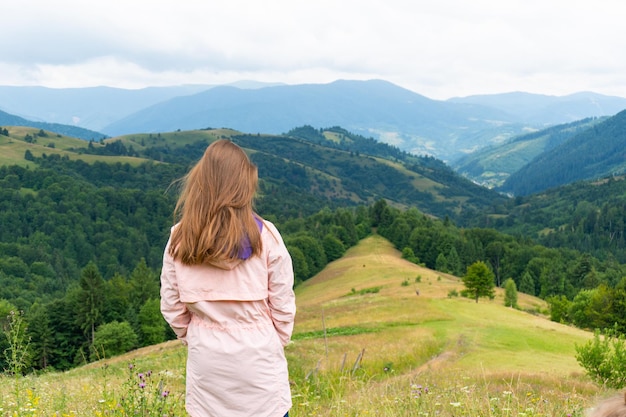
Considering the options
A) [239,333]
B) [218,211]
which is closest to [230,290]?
[239,333]

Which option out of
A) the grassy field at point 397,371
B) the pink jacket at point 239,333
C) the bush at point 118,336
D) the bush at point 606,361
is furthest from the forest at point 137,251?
the bush at point 606,361

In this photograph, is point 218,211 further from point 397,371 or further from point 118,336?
point 118,336

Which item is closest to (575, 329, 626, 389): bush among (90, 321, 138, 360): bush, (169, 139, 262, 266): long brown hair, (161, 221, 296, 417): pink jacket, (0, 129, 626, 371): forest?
(0, 129, 626, 371): forest

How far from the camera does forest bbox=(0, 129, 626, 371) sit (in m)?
54.2

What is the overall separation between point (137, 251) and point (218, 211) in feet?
448

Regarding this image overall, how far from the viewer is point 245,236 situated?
3572 millimetres

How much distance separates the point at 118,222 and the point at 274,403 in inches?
5880

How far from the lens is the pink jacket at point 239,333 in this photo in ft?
11.7

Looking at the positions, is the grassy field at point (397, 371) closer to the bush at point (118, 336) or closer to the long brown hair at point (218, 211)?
the long brown hair at point (218, 211)

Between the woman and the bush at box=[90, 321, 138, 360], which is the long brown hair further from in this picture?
the bush at box=[90, 321, 138, 360]

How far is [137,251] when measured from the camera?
434 feet

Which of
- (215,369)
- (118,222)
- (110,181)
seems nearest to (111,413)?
(215,369)

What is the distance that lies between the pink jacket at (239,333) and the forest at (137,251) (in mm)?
4804

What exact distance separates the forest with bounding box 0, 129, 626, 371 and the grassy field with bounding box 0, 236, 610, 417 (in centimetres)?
258
